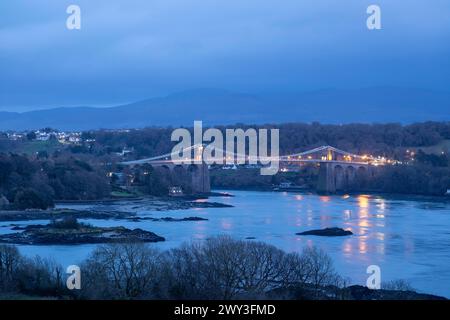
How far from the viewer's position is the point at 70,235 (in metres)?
10.9

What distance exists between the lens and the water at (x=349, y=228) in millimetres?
8172

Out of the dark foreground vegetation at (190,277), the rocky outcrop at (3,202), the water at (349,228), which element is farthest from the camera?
the rocky outcrop at (3,202)

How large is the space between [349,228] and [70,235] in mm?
3738

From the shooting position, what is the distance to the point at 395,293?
228 inches

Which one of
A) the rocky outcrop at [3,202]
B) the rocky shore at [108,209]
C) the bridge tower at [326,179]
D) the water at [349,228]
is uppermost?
the bridge tower at [326,179]

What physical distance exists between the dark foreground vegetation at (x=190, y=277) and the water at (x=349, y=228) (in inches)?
41.5

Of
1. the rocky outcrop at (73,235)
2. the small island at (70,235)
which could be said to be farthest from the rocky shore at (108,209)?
the rocky outcrop at (73,235)

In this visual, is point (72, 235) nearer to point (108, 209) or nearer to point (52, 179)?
point (108, 209)

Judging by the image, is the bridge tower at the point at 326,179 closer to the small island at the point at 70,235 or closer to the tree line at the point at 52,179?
the tree line at the point at 52,179

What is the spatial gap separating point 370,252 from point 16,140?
2282cm

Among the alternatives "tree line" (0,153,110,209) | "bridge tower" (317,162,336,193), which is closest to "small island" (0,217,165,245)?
"tree line" (0,153,110,209)

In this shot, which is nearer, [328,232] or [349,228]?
[328,232]

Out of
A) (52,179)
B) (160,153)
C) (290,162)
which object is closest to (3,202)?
(52,179)
